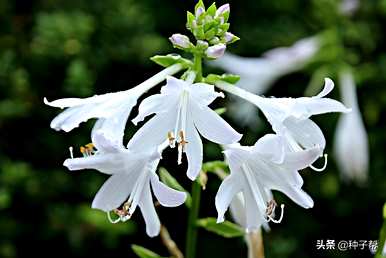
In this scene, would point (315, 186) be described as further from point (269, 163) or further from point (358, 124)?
point (269, 163)

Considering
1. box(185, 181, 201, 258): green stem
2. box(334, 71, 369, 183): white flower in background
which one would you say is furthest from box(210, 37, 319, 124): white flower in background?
box(185, 181, 201, 258): green stem

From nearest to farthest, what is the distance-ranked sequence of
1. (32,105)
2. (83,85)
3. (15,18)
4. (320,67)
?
(83,85) < (32,105) < (15,18) < (320,67)

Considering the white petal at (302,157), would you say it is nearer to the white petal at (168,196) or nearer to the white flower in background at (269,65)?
the white petal at (168,196)

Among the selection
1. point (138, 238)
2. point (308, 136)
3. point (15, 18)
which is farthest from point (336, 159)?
point (308, 136)

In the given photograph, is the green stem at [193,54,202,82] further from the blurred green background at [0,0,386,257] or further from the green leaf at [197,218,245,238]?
the blurred green background at [0,0,386,257]

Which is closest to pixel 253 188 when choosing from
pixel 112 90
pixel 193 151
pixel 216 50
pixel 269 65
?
pixel 193 151

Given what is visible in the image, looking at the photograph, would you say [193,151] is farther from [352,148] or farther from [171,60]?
[352,148]
